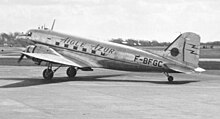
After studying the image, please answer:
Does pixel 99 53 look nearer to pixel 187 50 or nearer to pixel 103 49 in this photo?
pixel 103 49

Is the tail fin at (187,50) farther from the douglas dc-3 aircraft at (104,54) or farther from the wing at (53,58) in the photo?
the wing at (53,58)

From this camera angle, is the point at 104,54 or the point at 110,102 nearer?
the point at 110,102

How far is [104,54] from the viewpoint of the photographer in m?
30.9

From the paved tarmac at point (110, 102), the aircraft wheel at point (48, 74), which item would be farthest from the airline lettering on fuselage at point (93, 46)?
the paved tarmac at point (110, 102)

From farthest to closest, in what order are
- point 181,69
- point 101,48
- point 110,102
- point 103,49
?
point 101,48, point 103,49, point 181,69, point 110,102

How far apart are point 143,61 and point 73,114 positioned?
1372cm

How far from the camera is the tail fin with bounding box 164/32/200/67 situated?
2845 cm

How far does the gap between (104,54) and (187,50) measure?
5.61 metres

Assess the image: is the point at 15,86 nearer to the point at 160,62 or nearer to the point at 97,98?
the point at 97,98

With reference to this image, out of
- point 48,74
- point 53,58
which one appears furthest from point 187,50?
point 48,74

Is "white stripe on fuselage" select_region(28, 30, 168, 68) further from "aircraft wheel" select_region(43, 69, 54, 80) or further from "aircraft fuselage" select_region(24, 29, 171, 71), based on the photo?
"aircraft wheel" select_region(43, 69, 54, 80)

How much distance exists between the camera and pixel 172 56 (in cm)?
2880

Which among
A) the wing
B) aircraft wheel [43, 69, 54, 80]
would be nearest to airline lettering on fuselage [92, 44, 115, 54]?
the wing

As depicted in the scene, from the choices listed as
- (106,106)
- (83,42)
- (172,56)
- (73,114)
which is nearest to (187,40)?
(172,56)
